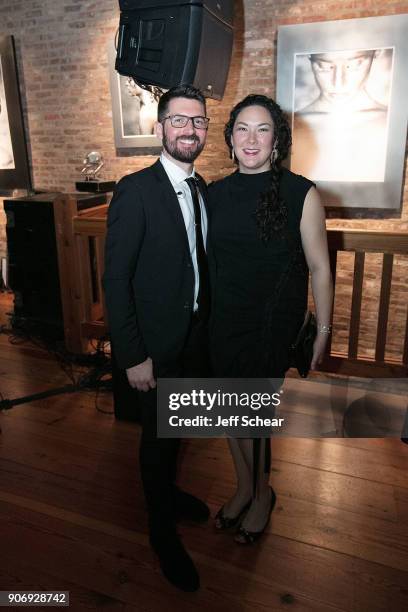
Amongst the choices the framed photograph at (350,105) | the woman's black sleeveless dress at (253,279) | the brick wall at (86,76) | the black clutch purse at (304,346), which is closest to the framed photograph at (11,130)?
the brick wall at (86,76)

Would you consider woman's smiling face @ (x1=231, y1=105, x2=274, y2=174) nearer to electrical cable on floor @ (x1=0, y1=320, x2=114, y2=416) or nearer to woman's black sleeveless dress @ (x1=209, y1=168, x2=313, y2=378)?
woman's black sleeveless dress @ (x1=209, y1=168, x2=313, y2=378)

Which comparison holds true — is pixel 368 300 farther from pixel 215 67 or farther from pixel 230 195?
pixel 230 195

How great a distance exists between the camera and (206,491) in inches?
82.0

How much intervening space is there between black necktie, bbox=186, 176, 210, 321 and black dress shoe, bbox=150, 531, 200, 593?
800mm

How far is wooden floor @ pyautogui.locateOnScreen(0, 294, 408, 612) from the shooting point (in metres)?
1.59

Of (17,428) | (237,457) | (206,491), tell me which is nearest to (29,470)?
(17,428)

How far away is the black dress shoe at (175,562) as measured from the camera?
1590 millimetres

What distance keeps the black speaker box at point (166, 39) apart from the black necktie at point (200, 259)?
1.94 meters

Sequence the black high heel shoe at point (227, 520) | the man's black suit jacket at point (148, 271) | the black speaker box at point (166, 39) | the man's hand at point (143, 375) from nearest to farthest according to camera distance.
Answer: the man's black suit jacket at point (148, 271)
the man's hand at point (143, 375)
the black high heel shoe at point (227, 520)
the black speaker box at point (166, 39)

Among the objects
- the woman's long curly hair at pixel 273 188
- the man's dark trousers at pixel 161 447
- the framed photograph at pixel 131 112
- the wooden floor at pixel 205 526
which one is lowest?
the wooden floor at pixel 205 526

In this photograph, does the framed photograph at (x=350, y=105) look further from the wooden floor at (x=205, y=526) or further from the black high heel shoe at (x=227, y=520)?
the black high heel shoe at (x=227, y=520)

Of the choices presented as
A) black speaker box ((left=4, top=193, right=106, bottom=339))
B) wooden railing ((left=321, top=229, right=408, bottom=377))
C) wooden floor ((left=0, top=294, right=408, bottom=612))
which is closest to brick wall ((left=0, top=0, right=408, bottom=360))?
black speaker box ((left=4, top=193, right=106, bottom=339))

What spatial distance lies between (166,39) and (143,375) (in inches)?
97.8

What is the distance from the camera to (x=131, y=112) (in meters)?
4.67
